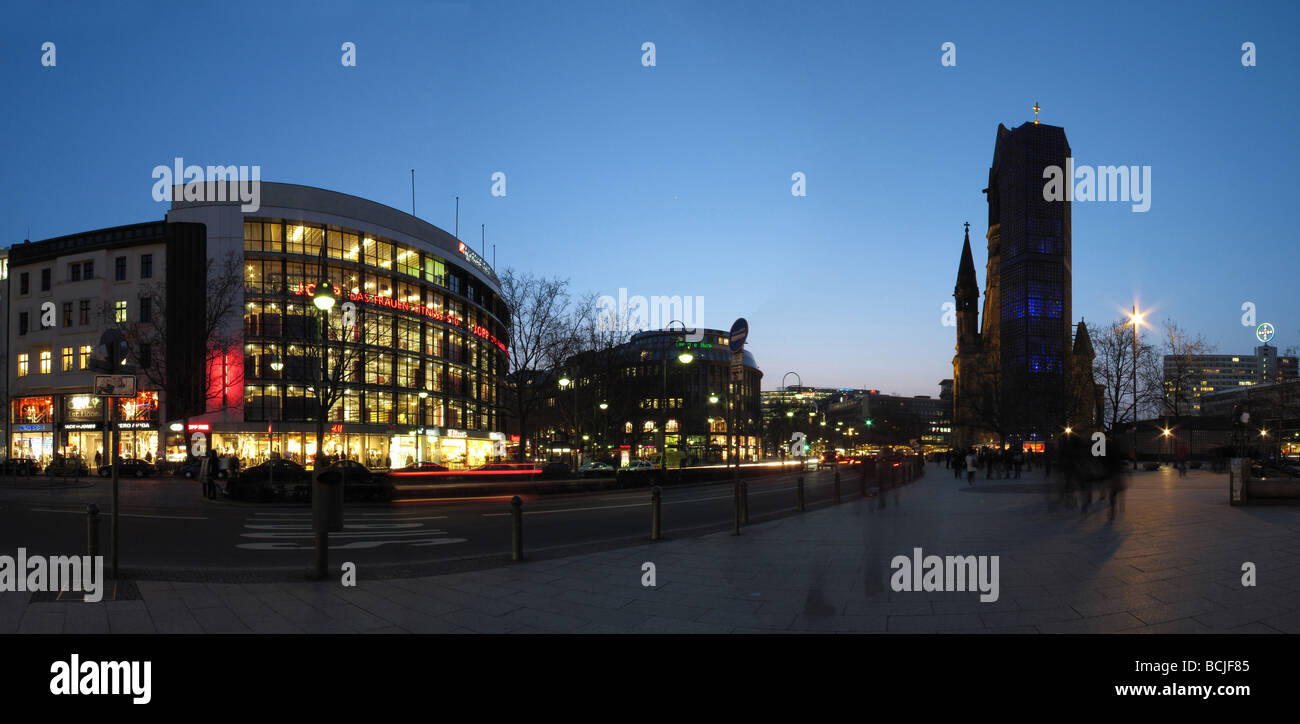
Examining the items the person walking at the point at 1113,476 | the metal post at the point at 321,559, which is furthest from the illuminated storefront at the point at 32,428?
the person walking at the point at 1113,476

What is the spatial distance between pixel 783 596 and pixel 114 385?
31.3 ft

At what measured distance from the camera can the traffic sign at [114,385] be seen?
9.95 metres

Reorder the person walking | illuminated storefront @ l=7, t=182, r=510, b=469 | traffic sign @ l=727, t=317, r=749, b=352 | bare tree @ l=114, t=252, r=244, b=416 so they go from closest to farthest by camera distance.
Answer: traffic sign @ l=727, t=317, r=749, b=352, the person walking, bare tree @ l=114, t=252, r=244, b=416, illuminated storefront @ l=7, t=182, r=510, b=469

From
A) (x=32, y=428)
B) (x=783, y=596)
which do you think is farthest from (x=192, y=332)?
(x=783, y=596)

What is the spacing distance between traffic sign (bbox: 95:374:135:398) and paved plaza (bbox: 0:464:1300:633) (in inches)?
118

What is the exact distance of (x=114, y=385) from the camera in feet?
33.0

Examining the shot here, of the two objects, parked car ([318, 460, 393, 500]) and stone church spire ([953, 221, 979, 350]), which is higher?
stone church spire ([953, 221, 979, 350])

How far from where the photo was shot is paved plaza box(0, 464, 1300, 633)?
6.55 m

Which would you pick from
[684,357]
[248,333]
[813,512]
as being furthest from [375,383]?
[813,512]

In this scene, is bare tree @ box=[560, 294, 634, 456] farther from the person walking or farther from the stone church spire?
the stone church spire

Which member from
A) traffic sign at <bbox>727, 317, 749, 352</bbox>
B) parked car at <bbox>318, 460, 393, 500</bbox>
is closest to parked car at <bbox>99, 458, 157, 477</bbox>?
parked car at <bbox>318, 460, 393, 500</bbox>

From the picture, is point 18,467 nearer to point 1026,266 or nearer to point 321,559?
point 321,559

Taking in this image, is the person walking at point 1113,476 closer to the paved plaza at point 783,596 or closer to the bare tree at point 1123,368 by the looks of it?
the paved plaza at point 783,596

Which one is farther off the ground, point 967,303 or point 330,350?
point 967,303
